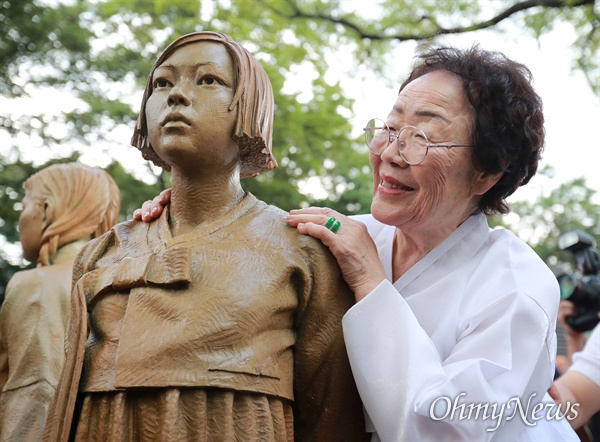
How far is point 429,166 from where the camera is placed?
261 centimetres

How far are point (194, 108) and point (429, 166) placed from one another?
2.86 ft

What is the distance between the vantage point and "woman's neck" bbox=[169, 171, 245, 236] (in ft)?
8.41

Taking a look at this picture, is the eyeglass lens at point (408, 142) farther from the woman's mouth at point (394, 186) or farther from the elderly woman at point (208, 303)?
the elderly woman at point (208, 303)

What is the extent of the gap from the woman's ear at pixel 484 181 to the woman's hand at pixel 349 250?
54cm

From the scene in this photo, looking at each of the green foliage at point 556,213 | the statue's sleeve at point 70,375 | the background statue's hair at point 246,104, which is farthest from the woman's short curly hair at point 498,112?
the green foliage at point 556,213

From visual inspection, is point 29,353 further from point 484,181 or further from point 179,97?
point 484,181

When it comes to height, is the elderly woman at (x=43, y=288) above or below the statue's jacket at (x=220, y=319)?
above

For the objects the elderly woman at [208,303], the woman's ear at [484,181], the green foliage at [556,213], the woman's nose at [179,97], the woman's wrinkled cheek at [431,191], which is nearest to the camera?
the elderly woman at [208,303]

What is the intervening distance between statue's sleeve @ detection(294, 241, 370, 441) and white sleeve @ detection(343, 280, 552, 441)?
78mm

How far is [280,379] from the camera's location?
2.30 m

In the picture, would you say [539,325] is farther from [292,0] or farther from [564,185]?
[564,185]

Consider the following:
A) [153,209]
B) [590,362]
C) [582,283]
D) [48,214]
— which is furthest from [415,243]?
[582,283]

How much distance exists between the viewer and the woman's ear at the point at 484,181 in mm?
2795

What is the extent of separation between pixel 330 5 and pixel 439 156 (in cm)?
829
